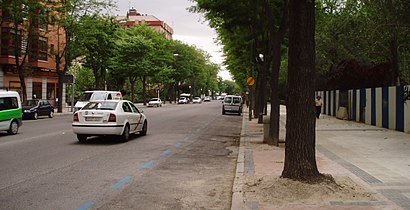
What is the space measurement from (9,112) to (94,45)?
24870mm

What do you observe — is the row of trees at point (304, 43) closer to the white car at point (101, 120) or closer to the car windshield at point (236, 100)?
the car windshield at point (236, 100)

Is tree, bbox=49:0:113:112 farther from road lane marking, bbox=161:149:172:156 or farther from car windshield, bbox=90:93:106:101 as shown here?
road lane marking, bbox=161:149:172:156

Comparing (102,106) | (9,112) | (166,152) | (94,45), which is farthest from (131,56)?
(166,152)

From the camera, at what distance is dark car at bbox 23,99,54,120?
96.3 ft

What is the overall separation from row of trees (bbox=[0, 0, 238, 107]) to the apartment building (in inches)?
8.7

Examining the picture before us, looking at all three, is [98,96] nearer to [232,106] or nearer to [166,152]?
[232,106]

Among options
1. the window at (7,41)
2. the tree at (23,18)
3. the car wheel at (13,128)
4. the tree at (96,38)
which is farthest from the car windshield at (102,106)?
the tree at (96,38)

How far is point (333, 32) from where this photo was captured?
95.5 feet

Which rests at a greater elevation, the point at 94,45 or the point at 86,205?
the point at 94,45

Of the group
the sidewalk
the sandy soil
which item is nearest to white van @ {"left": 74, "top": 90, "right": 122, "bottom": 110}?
the sidewalk

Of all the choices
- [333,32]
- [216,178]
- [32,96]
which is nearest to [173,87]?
[32,96]

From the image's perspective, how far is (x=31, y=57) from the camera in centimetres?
3812

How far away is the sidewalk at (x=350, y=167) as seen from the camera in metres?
6.25

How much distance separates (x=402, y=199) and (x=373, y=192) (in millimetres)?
520
